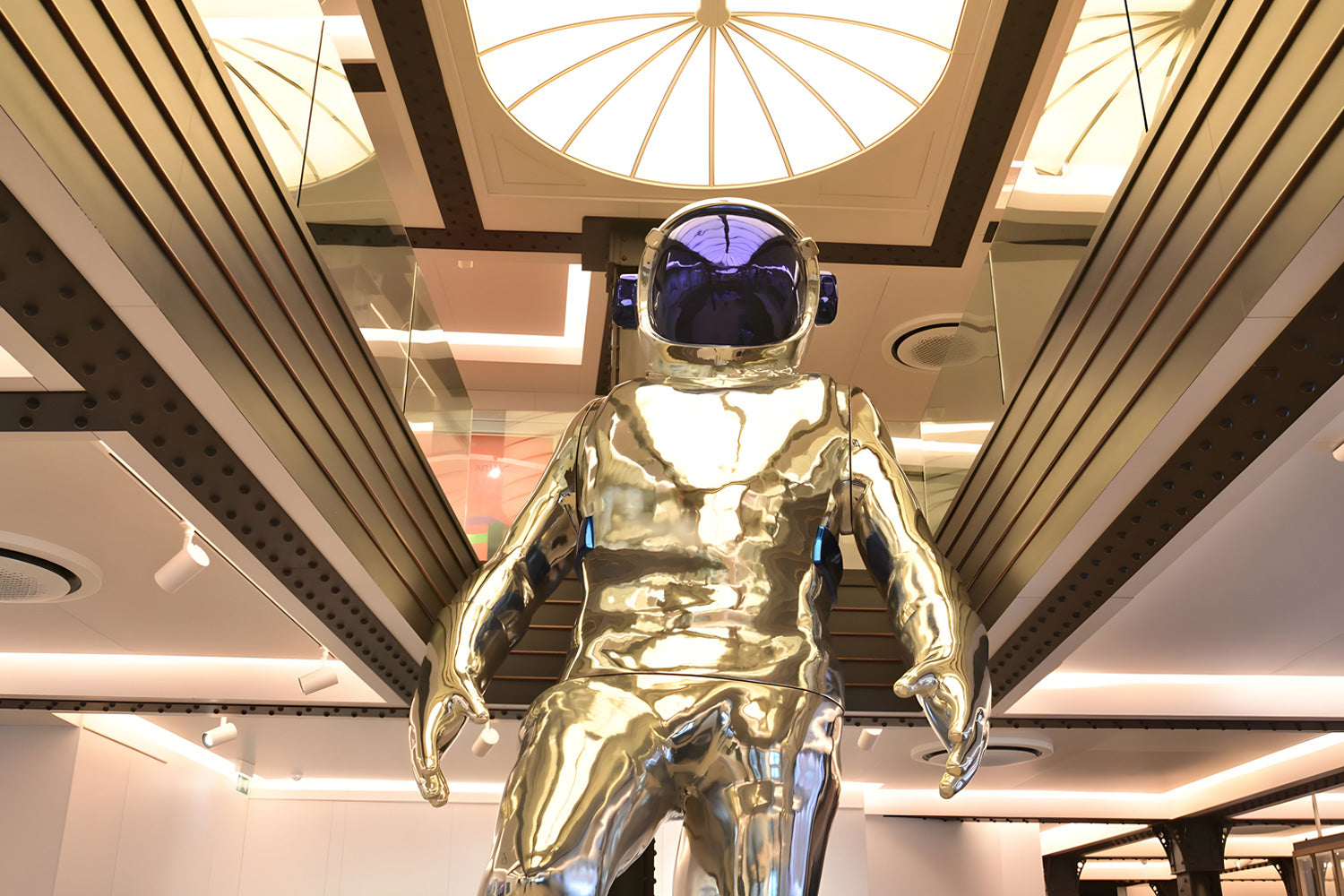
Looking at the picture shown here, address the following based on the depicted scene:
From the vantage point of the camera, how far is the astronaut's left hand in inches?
88.4

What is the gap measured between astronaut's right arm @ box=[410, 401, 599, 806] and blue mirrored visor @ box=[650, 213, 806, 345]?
0.30 meters

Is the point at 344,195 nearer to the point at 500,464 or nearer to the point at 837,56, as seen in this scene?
the point at 500,464

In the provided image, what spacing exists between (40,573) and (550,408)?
25.1 feet

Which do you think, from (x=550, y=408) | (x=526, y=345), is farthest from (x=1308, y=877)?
(x=526, y=345)

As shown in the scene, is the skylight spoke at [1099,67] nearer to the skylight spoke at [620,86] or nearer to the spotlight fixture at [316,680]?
the skylight spoke at [620,86]

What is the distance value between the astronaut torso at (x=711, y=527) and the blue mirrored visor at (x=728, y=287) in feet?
0.46

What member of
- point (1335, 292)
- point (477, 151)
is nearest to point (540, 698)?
point (1335, 292)

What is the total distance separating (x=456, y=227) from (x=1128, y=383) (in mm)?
5892

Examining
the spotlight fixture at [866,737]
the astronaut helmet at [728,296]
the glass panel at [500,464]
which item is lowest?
the spotlight fixture at [866,737]

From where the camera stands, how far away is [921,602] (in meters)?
2.42

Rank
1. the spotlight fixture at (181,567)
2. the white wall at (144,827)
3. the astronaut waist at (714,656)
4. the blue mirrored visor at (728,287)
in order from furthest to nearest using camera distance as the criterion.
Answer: the white wall at (144,827), the spotlight fixture at (181,567), the blue mirrored visor at (728,287), the astronaut waist at (714,656)

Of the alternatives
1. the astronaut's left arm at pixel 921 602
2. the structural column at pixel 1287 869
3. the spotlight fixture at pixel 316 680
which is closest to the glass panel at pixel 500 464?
the spotlight fixture at pixel 316 680

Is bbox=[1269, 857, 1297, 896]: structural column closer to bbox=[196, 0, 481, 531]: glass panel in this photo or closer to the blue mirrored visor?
bbox=[196, 0, 481, 531]: glass panel

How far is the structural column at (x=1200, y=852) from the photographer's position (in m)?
13.8
